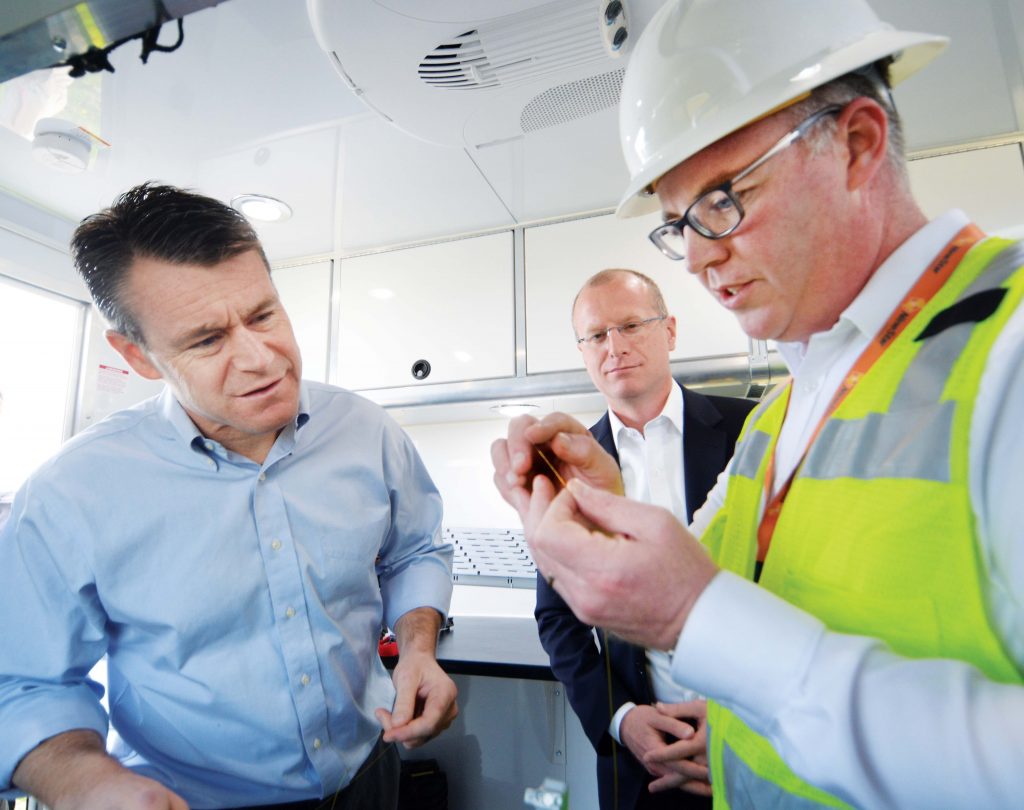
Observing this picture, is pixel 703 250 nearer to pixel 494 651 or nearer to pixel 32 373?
pixel 494 651

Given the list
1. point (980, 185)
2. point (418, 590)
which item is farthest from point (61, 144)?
point (980, 185)

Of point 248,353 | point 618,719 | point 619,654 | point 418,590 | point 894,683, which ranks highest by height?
point 248,353

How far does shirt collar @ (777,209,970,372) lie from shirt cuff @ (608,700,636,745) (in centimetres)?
97

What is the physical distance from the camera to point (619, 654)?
133 centimetres

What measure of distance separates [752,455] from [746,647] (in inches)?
18.0

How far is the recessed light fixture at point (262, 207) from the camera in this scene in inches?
85.9

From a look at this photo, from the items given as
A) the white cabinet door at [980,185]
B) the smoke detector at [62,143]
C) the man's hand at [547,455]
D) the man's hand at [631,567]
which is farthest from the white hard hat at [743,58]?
the smoke detector at [62,143]

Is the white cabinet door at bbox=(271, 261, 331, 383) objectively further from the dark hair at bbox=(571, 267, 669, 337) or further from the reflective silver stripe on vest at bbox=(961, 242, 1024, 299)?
the reflective silver stripe on vest at bbox=(961, 242, 1024, 299)

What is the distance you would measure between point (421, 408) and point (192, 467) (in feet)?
4.84

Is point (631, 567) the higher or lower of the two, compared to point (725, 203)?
lower

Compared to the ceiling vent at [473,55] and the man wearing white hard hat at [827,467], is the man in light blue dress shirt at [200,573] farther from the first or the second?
the man wearing white hard hat at [827,467]

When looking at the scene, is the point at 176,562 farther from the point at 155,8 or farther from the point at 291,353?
the point at 155,8

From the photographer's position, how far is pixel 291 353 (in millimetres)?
1077

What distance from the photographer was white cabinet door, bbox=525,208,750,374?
214 centimetres
